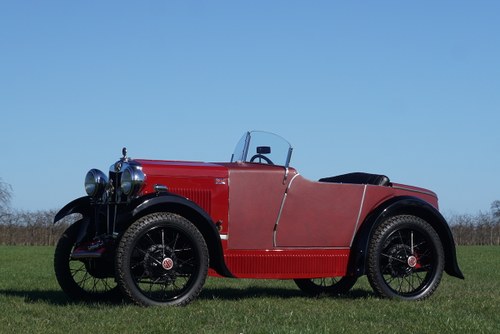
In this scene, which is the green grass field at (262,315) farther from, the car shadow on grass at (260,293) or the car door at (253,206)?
the car door at (253,206)

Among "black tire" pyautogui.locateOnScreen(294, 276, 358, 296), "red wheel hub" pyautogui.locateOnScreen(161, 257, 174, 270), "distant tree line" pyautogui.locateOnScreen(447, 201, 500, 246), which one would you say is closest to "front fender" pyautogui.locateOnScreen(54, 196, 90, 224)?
"red wheel hub" pyautogui.locateOnScreen(161, 257, 174, 270)

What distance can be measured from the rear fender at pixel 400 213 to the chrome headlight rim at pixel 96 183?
2.96m

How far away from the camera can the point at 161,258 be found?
8281 mm

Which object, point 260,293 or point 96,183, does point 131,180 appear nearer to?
point 96,183

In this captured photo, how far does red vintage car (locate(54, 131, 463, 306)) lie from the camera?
832 cm

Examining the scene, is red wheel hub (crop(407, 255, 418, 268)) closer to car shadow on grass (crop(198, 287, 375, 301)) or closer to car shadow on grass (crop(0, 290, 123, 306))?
car shadow on grass (crop(198, 287, 375, 301))

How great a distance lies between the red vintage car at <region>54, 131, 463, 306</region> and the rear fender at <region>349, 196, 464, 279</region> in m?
0.01

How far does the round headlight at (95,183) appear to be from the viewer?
29.9 ft

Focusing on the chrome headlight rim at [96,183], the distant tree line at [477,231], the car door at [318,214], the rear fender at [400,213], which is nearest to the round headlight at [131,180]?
the chrome headlight rim at [96,183]

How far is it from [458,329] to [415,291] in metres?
2.91

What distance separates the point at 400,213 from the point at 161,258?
3.12 m

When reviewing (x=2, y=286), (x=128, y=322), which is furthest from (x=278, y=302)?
(x=2, y=286)

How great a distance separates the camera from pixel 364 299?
30.9 ft

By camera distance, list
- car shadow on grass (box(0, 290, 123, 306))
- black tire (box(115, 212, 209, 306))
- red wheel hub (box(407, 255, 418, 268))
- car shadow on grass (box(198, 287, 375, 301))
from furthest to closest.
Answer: car shadow on grass (box(198, 287, 375, 301)) < red wheel hub (box(407, 255, 418, 268)) < car shadow on grass (box(0, 290, 123, 306)) < black tire (box(115, 212, 209, 306))
